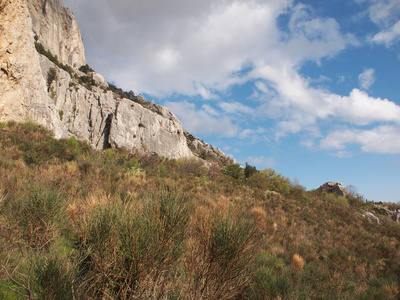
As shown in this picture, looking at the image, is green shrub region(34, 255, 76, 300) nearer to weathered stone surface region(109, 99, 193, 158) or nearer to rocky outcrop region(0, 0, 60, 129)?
rocky outcrop region(0, 0, 60, 129)

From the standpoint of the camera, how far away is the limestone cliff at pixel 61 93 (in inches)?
626

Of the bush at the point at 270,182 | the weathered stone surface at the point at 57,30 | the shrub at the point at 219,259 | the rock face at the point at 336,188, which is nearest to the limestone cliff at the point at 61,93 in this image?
the weathered stone surface at the point at 57,30

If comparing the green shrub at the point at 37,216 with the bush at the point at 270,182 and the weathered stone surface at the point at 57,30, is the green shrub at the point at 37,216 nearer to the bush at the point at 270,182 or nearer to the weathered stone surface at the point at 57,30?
the bush at the point at 270,182

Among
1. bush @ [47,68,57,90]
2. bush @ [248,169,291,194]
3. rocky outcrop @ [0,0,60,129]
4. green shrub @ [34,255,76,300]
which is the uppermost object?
bush @ [47,68,57,90]

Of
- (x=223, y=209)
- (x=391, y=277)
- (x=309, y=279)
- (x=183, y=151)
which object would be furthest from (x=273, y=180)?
(x=223, y=209)

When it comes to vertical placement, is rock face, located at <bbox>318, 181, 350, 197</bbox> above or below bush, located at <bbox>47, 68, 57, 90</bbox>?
below

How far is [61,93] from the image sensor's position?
2723 cm

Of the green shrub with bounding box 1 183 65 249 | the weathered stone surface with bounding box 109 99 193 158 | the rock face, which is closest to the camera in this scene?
the green shrub with bounding box 1 183 65 249

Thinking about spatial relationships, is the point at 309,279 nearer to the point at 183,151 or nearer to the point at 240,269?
the point at 240,269

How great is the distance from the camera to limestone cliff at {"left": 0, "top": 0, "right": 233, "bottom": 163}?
15.9 metres

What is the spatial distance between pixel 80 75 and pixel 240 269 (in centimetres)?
4582

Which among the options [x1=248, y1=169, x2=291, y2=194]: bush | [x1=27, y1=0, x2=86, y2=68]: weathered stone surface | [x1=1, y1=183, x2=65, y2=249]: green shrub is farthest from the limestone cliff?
[x1=248, y1=169, x2=291, y2=194]: bush

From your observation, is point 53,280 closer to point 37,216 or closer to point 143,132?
point 37,216

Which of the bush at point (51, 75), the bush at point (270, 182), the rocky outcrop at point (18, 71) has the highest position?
the bush at point (51, 75)
